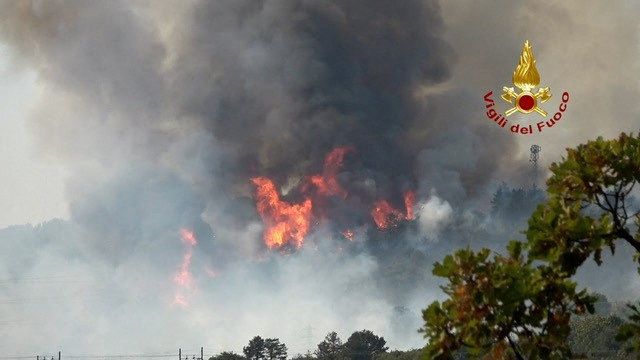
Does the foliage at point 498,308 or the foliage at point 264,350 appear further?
the foliage at point 264,350

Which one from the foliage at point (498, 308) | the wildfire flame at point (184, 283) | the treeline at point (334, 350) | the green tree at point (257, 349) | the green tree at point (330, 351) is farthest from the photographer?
the wildfire flame at point (184, 283)

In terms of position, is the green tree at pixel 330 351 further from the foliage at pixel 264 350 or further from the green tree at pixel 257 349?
the green tree at pixel 257 349

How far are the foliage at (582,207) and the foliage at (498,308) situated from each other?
0.54 meters

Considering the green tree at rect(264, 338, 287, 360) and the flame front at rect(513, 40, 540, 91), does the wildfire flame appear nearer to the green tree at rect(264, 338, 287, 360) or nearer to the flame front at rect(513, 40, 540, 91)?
the green tree at rect(264, 338, 287, 360)

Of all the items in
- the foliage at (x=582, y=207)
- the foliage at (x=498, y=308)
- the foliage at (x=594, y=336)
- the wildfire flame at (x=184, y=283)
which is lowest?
the foliage at (x=498, y=308)

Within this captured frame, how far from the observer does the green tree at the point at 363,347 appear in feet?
385

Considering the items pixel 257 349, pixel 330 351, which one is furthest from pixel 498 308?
pixel 330 351

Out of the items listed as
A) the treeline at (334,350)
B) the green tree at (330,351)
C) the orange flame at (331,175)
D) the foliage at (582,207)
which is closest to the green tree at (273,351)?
the treeline at (334,350)

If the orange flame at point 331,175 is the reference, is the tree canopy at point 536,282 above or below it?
below

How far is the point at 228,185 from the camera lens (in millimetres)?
192500

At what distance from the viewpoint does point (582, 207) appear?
39.1 ft

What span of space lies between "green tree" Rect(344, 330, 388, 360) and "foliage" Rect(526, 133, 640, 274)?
10738cm

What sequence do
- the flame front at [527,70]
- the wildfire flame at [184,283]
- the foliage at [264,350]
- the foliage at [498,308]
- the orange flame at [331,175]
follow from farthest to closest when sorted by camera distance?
the orange flame at [331,175] → the wildfire flame at [184,283] → the foliage at [264,350] → the flame front at [527,70] → the foliage at [498,308]

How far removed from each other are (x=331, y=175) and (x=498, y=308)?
187584 mm
